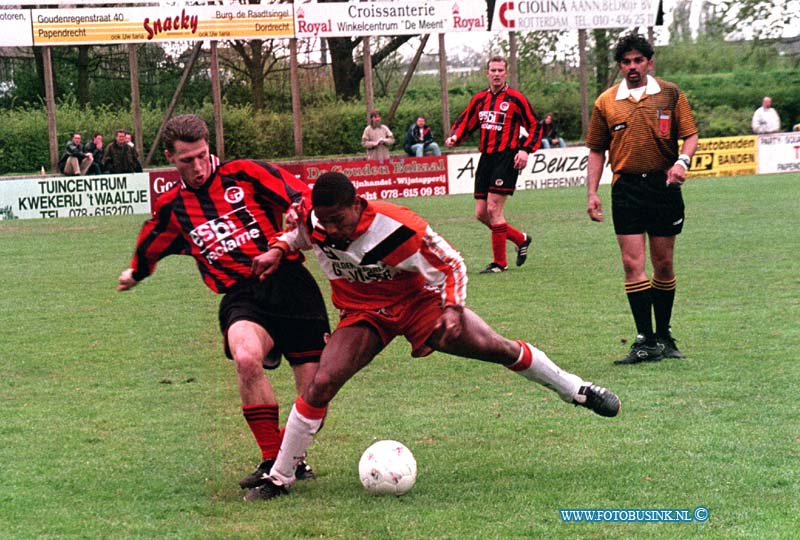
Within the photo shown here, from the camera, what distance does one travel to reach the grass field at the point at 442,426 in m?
4.77

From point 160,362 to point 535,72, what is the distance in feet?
112

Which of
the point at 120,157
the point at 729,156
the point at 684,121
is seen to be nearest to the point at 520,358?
the point at 684,121

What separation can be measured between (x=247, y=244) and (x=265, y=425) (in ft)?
2.64

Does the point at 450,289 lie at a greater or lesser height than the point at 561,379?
greater

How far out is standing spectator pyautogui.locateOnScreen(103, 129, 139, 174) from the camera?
25.5m

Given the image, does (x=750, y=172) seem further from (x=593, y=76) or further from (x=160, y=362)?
(x=160, y=362)

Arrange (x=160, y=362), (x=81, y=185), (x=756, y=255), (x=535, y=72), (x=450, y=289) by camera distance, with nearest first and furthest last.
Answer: (x=450, y=289) → (x=160, y=362) → (x=756, y=255) → (x=81, y=185) → (x=535, y=72)

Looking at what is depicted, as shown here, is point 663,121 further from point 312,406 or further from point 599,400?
point 312,406

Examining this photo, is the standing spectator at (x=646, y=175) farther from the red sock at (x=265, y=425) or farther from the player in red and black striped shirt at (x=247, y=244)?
the red sock at (x=265, y=425)

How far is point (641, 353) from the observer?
7.75 metres

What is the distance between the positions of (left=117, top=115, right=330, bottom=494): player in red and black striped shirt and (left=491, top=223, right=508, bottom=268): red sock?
730 centimetres

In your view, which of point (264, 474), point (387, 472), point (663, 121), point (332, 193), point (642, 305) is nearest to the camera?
point (332, 193)

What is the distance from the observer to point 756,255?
1317 centimetres

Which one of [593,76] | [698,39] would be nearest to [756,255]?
[593,76]
